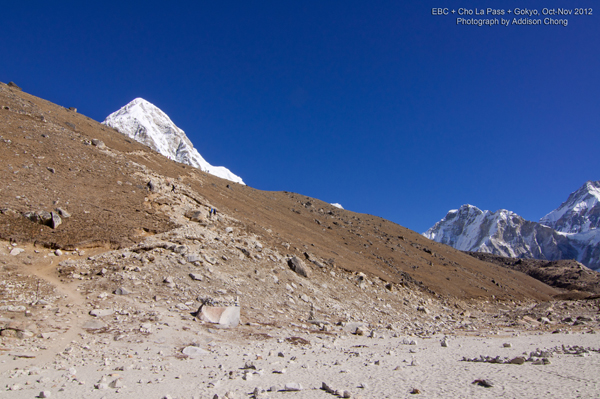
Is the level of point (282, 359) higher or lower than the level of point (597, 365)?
lower

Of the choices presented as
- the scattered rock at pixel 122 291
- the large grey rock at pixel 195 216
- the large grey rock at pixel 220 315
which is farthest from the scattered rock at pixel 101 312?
the large grey rock at pixel 195 216

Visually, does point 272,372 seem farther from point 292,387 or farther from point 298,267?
point 298,267

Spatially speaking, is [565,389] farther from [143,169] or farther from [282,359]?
[143,169]

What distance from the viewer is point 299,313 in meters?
19.2

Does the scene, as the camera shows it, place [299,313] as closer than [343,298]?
Yes

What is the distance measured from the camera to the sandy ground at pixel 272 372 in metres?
8.06

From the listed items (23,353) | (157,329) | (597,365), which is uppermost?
(597,365)

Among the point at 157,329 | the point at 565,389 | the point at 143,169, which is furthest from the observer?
the point at 143,169

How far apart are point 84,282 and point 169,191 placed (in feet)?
40.0

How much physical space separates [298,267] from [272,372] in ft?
48.9

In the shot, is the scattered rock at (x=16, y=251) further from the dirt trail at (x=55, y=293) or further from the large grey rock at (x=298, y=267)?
the large grey rock at (x=298, y=267)

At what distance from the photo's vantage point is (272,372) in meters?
9.75

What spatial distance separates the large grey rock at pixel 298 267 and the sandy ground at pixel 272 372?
34.5 ft

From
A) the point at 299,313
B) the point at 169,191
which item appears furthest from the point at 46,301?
the point at 169,191
